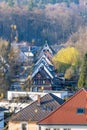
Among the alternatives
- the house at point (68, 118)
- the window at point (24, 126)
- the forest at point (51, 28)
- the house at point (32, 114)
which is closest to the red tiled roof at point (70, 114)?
the house at point (68, 118)

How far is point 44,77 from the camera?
121ft

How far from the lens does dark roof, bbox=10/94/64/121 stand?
19.9 metres

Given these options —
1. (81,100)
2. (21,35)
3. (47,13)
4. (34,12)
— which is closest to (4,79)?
(81,100)

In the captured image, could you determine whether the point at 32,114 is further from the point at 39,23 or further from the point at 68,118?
the point at 39,23

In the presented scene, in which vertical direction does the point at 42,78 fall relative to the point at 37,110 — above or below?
below

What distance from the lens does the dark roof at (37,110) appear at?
1986 centimetres

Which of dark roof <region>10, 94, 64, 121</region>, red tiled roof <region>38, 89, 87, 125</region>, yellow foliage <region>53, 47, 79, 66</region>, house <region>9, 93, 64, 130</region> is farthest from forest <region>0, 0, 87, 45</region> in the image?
red tiled roof <region>38, 89, 87, 125</region>

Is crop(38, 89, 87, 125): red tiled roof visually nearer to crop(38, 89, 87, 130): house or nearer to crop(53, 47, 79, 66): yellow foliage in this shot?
crop(38, 89, 87, 130): house

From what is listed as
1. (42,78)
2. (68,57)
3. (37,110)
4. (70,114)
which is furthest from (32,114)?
(68,57)

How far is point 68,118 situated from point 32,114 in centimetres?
213

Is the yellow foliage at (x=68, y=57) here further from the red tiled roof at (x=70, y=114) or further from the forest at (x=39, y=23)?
the red tiled roof at (x=70, y=114)

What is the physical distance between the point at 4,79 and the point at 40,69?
15.4 feet

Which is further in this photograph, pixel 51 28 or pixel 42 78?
pixel 51 28

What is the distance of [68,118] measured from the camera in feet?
60.3
